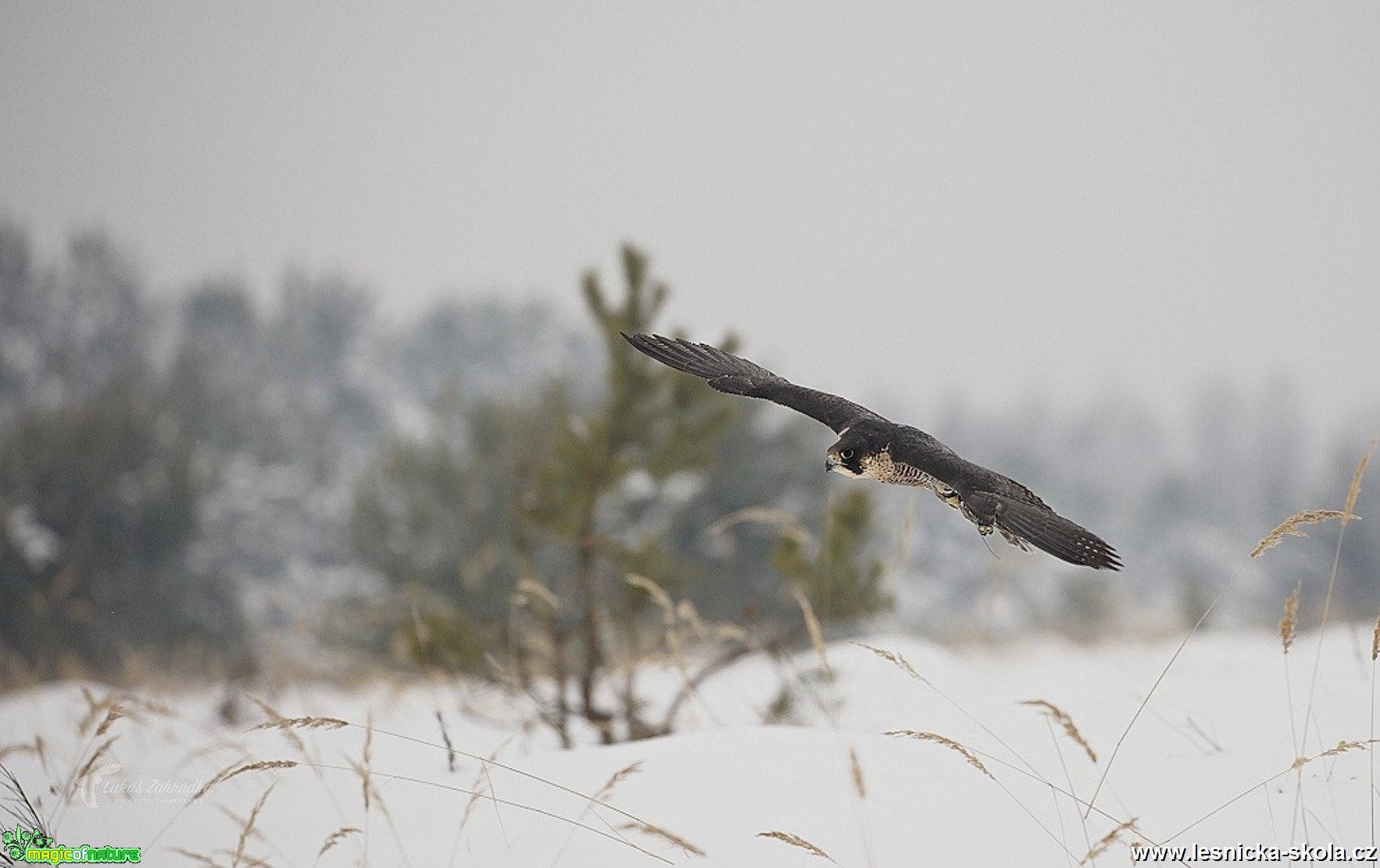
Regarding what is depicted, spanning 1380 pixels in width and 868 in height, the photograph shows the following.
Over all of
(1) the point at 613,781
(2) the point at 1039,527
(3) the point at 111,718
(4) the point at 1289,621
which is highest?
(2) the point at 1039,527

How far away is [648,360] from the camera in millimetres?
4730

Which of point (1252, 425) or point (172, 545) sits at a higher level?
point (1252, 425)

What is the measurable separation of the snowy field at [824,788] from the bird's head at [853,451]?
1.55 ft

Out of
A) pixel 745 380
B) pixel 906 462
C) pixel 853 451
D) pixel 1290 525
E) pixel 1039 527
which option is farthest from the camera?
pixel 745 380

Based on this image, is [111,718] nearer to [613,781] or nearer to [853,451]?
[613,781]

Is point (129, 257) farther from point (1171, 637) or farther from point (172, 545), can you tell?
point (1171, 637)

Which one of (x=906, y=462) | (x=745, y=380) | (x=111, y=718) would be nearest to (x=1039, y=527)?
(x=906, y=462)

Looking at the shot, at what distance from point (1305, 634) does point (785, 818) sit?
3.50 metres

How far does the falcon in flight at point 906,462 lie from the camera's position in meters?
1.59

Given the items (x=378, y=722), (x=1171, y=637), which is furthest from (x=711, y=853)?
(x=1171, y=637)

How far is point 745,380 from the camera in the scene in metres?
2.49

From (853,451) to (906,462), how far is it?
0.14 metres

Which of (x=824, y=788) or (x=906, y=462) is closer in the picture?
(x=906, y=462)

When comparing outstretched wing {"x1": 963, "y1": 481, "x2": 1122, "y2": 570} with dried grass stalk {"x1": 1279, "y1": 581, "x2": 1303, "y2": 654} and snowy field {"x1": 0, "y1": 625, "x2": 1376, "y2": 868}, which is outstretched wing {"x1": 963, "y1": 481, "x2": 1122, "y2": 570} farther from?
dried grass stalk {"x1": 1279, "y1": 581, "x2": 1303, "y2": 654}
